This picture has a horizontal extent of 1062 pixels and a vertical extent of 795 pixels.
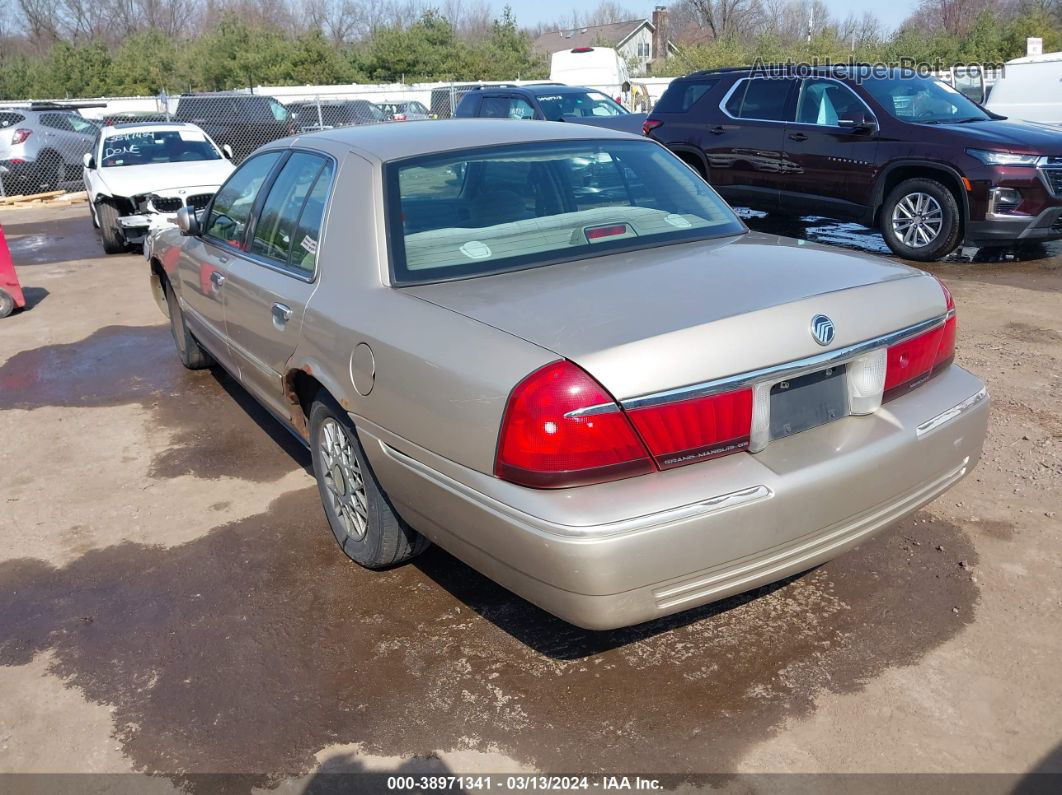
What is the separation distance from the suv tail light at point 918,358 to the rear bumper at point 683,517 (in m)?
0.08

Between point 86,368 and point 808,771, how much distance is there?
5.98 metres

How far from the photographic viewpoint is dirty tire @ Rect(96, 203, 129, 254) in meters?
11.4

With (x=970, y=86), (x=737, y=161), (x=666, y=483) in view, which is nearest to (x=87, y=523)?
(x=666, y=483)

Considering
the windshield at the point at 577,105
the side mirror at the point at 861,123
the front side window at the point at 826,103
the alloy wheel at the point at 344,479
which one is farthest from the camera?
the windshield at the point at 577,105

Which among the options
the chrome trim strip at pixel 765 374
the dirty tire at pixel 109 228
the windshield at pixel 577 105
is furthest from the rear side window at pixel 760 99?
the chrome trim strip at pixel 765 374

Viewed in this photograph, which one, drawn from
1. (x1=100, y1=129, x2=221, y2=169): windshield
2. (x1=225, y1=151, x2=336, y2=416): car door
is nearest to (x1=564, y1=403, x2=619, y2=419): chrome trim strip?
(x1=225, y1=151, x2=336, y2=416): car door

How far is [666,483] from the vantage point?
98.2 inches

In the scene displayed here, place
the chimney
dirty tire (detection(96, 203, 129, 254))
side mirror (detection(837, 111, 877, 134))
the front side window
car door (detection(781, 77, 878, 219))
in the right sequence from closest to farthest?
side mirror (detection(837, 111, 877, 134)), car door (detection(781, 77, 878, 219)), the front side window, dirty tire (detection(96, 203, 129, 254)), the chimney

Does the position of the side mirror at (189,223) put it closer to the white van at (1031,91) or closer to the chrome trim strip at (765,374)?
the chrome trim strip at (765,374)

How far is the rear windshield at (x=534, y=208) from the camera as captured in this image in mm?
3264

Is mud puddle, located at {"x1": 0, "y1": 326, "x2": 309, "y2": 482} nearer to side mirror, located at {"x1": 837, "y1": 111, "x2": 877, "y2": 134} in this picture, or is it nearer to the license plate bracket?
the license plate bracket

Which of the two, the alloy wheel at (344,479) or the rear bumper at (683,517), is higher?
the rear bumper at (683,517)

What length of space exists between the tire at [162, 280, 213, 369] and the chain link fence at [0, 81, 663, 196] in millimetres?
11124

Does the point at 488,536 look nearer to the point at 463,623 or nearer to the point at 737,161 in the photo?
the point at 463,623
